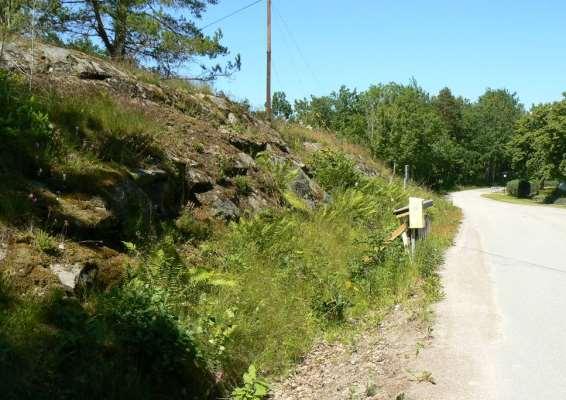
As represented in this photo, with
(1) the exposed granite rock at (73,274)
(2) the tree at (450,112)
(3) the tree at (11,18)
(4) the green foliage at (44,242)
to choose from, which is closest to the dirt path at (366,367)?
(1) the exposed granite rock at (73,274)

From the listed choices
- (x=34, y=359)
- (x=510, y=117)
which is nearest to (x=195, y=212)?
(x=34, y=359)

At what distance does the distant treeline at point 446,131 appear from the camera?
2077 inches

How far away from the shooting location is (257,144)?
13.7 meters

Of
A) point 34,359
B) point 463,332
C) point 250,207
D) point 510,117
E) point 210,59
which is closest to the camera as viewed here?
point 34,359

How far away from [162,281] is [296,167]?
8606 millimetres

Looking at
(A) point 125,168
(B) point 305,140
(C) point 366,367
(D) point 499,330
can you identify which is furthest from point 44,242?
(B) point 305,140

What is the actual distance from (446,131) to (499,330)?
8554cm

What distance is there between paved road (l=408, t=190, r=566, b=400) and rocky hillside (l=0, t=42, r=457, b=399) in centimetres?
74

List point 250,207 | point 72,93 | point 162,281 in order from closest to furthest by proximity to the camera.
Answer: point 162,281 < point 72,93 < point 250,207

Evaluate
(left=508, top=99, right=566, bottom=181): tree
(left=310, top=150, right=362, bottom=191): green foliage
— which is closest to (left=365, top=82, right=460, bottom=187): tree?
(left=508, top=99, right=566, bottom=181): tree

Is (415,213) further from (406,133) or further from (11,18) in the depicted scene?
(406,133)

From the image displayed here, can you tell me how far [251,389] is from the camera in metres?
5.54

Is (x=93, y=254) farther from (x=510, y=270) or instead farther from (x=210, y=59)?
(x=210, y=59)

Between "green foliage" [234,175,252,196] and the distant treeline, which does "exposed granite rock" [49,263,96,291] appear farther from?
the distant treeline
